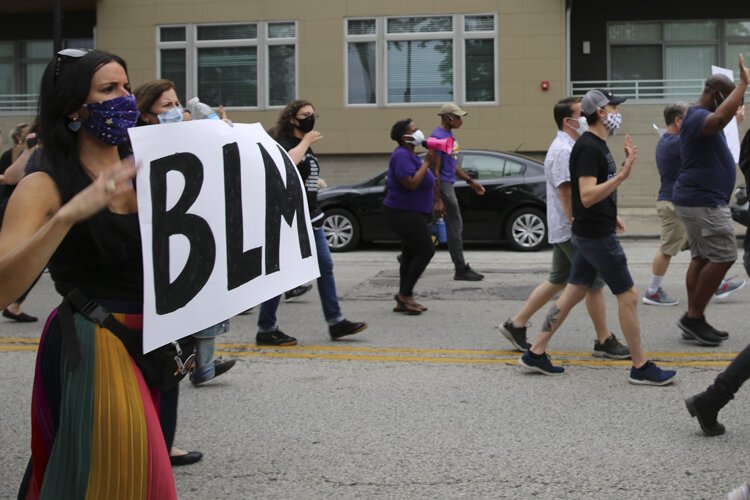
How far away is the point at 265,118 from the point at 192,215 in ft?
63.5

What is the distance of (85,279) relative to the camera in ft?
9.10

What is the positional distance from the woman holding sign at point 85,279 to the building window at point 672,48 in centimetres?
2138

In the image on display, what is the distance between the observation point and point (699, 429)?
4.91 meters

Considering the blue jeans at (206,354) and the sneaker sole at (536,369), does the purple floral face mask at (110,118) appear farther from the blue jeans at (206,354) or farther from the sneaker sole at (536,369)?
the sneaker sole at (536,369)

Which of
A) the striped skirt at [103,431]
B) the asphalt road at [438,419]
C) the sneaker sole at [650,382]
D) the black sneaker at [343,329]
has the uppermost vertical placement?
the striped skirt at [103,431]

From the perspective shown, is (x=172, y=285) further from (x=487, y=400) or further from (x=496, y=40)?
(x=496, y=40)

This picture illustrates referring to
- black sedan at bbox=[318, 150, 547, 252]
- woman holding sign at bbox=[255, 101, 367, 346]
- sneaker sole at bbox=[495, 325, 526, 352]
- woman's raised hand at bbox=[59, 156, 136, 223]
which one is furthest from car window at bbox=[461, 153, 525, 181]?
woman's raised hand at bbox=[59, 156, 136, 223]

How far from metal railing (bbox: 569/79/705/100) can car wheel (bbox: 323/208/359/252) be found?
28.4ft

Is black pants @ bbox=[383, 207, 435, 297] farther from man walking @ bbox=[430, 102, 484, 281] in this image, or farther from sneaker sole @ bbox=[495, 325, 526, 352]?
man walking @ bbox=[430, 102, 484, 281]

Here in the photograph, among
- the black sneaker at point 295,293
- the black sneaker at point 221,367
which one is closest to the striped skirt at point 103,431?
the black sneaker at point 221,367

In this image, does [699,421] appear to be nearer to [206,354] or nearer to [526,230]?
[206,354]

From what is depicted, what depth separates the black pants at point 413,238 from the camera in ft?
28.1

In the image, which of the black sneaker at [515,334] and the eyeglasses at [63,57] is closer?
the eyeglasses at [63,57]

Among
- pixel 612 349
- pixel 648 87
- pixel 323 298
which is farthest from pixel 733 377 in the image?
pixel 648 87
